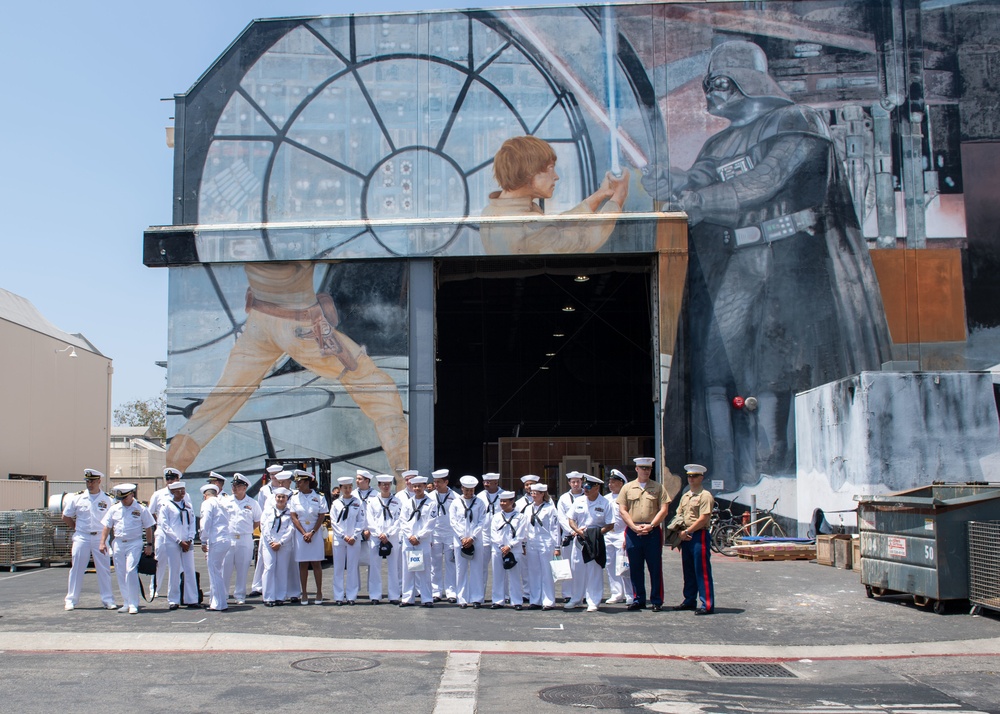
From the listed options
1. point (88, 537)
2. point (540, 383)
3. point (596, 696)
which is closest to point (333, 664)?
point (596, 696)

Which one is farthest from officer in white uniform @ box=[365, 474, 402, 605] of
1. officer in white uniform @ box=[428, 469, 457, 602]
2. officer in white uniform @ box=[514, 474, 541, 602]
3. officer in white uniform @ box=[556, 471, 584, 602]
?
officer in white uniform @ box=[556, 471, 584, 602]

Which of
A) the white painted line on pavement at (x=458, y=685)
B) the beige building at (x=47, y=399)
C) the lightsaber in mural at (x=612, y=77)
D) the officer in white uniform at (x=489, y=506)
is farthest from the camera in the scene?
the beige building at (x=47, y=399)

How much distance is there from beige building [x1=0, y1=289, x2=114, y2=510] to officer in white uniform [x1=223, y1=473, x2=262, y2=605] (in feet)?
84.7

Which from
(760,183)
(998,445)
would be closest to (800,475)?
(998,445)

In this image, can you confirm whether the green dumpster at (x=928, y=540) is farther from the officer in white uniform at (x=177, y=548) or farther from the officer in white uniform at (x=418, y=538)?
the officer in white uniform at (x=177, y=548)

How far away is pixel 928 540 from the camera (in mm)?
12672

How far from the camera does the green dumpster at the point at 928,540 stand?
12547mm

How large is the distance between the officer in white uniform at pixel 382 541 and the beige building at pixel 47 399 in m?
26.7

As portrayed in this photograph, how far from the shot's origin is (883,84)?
2541cm

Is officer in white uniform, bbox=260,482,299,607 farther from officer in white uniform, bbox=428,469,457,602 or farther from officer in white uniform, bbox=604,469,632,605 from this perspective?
officer in white uniform, bbox=604,469,632,605

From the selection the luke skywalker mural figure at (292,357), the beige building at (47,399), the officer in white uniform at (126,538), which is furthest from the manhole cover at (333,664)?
the beige building at (47,399)

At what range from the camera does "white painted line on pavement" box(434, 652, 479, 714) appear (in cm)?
784

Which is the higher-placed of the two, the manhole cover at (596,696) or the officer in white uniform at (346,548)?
the officer in white uniform at (346,548)

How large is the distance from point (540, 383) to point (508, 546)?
32.4 m
